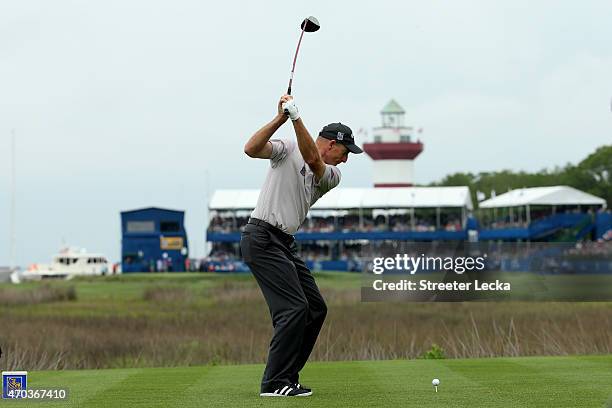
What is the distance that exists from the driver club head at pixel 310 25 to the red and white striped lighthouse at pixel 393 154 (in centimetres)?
Answer: 10036

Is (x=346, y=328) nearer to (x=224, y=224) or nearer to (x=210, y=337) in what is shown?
(x=210, y=337)

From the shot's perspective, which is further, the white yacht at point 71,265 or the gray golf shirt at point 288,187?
the white yacht at point 71,265

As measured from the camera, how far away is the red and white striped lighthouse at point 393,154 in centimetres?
11119

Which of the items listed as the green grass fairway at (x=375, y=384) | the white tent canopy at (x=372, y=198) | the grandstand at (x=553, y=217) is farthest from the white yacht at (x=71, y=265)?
the green grass fairway at (x=375, y=384)

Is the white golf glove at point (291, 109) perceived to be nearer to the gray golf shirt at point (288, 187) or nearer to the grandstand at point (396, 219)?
the gray golf shirt at point (288, 187)

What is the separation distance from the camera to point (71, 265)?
104 metres

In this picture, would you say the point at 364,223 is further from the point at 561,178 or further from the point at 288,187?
the point at 288,187

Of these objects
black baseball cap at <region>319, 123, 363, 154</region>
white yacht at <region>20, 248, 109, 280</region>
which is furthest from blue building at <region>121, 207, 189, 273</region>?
black baseball cap at <region>319, 123, 363, 154</region>

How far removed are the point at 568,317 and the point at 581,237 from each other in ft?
162

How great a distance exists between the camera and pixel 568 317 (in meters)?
27.9

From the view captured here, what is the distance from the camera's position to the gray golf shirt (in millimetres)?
9906

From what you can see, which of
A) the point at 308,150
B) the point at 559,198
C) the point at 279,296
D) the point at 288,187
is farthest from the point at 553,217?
the point at 308,150

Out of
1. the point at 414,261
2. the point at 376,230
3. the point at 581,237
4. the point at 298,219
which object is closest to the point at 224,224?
the point at 376,230

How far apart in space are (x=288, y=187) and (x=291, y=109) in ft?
2.79
